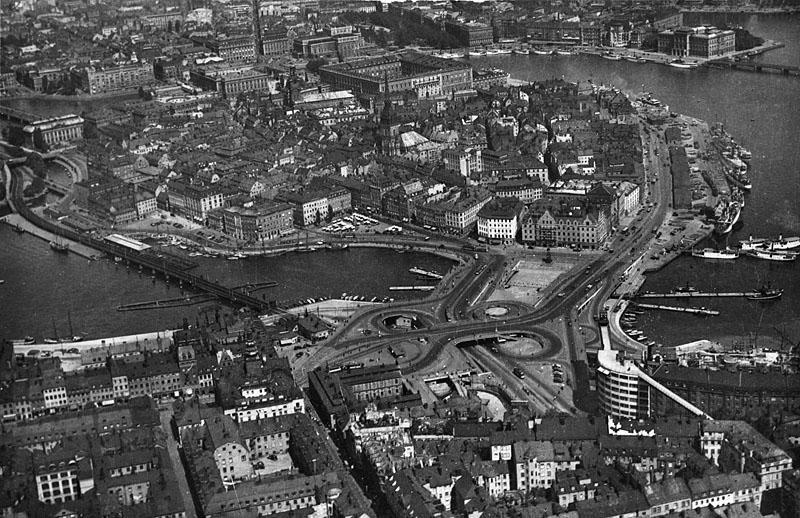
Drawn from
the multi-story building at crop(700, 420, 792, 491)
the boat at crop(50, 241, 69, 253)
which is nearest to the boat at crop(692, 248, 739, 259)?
the multi-story building at crop(700, 420, 792, 491)

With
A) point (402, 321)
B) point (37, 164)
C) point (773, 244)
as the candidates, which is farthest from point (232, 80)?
point (773, 244)

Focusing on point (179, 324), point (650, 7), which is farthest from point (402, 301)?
point (650, 7)

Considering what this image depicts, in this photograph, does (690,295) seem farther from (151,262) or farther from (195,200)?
(195,200)

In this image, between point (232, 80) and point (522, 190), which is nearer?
point (522, 190)

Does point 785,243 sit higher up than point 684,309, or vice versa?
point 785,243

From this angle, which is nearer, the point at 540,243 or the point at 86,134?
the point at 540,243

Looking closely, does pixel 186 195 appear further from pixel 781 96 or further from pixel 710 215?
pixel 781 96
